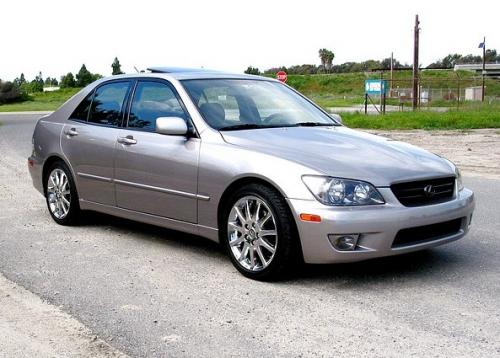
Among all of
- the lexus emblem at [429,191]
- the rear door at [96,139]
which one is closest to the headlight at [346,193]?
the lexus emblem at [429,191]

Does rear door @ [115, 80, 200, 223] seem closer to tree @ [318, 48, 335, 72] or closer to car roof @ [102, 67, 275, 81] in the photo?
car roof @ [102, 67, 275, 81]

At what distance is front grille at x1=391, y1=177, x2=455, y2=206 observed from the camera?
4992mm

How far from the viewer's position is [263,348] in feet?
12.8

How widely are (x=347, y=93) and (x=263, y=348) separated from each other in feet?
280

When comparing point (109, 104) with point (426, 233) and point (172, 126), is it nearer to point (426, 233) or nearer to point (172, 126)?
point (172, 126)

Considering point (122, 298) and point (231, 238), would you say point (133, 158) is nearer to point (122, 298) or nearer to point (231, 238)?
point (231, 238)

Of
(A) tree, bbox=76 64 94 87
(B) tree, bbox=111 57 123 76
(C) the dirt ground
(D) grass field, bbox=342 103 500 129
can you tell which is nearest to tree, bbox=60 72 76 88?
(A) tree, bbox=76 64 94 87

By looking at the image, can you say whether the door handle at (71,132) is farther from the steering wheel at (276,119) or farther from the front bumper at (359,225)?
the front bumper at (359,225)

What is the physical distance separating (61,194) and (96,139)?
0.90 meters

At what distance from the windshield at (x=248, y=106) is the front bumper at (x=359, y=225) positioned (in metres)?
1.25

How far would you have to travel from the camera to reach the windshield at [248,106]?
597cm

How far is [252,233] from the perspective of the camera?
527 cm

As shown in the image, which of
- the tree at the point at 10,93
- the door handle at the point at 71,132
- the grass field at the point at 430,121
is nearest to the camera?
the door handle at the point at 71,132

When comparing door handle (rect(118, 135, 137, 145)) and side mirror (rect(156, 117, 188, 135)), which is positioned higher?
side mirror (rect(156, 117, 188, 135))
